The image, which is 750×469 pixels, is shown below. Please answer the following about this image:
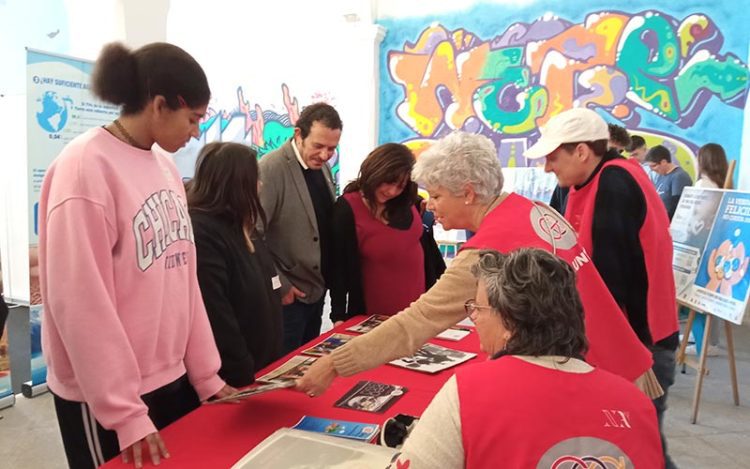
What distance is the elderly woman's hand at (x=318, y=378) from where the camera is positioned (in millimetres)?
1494

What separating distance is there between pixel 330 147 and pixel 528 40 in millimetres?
4121

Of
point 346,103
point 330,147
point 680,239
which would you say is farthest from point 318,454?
point 346,103

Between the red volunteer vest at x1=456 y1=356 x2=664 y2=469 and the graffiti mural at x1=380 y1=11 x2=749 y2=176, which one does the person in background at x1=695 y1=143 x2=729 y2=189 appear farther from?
the red volunteer vest at x1=456 y1=356 x2=664 y2=469

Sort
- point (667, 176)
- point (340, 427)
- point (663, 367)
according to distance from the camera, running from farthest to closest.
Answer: point (667, 176), point (663, 367), point (340, 427)

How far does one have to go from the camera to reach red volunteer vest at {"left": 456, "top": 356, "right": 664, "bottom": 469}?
0.89 metres

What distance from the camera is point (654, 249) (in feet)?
6.16

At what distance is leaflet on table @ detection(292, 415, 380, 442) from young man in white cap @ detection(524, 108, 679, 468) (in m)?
0.96

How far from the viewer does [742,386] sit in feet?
12.4

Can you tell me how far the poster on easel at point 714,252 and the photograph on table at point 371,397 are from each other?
2.39m

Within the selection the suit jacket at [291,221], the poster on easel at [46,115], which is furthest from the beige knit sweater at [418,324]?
the poster on easel at [46,115]

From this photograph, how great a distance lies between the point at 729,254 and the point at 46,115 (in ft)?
13.7

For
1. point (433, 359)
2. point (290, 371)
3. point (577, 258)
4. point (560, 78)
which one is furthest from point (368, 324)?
point (560, 78)

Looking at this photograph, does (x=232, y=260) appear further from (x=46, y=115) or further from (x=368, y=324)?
(x=46, y=115)

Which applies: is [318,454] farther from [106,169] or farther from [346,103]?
[346,103]
